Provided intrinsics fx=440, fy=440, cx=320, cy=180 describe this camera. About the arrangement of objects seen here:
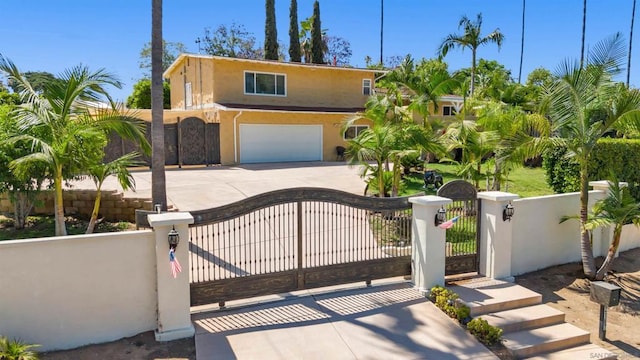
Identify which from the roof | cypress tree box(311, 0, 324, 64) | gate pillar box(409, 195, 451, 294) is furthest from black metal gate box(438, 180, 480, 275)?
cypress tree box(311, 0, 324, 64)

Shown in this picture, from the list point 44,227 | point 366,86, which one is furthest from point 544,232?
point 366,86

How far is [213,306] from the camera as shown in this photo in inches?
276

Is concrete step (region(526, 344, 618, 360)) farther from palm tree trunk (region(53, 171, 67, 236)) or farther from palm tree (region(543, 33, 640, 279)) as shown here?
palm tree trunk (region(53, 171, 67, 236))

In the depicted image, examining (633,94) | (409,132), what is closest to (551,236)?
(633,94)

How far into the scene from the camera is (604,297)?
706cm

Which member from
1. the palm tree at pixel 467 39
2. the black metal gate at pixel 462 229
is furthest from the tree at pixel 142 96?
the black metal gate at pixel 462 229

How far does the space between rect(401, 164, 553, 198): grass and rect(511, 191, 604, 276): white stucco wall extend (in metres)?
3.86

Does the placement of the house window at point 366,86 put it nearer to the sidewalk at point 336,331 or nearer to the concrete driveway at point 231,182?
the concrete driveway at point 231,182

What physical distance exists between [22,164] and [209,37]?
40949 millimetres

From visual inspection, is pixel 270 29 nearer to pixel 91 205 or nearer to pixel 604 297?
pixel 91 205

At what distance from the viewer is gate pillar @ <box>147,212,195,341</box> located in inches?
236

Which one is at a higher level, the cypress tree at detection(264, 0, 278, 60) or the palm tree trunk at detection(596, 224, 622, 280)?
the cypress tree at detection(264, 0, 278, 60)

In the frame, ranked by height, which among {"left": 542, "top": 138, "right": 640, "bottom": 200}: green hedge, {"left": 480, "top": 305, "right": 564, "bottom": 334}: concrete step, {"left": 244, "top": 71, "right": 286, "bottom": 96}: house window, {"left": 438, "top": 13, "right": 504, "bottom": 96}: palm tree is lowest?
{"left": 480, "top": 305, "right": 564, "bottom": 334}: concrete step

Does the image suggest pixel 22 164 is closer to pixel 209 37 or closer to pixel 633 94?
pixel 633 94
